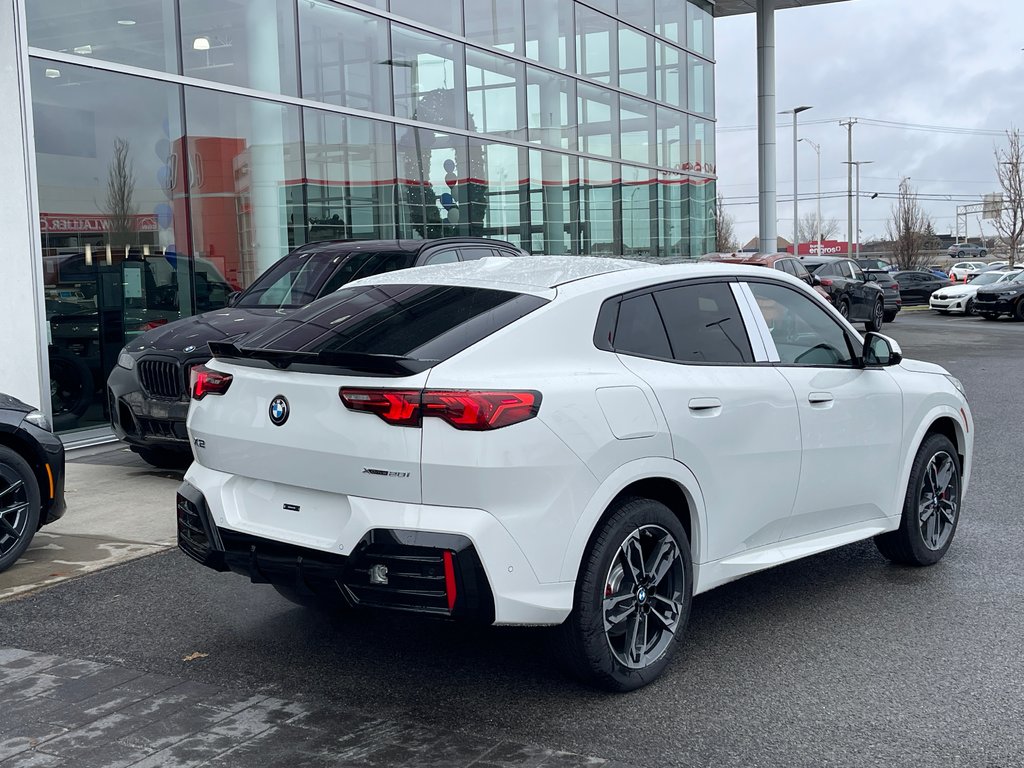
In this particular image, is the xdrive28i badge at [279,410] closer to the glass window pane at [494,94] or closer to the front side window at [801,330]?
the front side window at [801,330]

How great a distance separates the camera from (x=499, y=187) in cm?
1984

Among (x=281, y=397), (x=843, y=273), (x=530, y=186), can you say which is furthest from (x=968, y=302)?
(x=281, y=397)

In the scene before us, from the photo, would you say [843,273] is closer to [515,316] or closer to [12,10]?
[12,10]

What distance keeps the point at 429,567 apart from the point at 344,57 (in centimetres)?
1332

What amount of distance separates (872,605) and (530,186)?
16.2 meters

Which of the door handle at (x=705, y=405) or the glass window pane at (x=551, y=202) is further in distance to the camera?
the glass window pane at (x=551, y=202)

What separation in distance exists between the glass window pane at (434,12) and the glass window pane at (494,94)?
24.2 inches

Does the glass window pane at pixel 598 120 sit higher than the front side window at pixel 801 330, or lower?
higher

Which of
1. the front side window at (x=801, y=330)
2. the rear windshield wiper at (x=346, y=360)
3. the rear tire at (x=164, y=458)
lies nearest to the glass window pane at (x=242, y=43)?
the rear tire at (x=164, y=458)

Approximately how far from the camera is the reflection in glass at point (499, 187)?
19.3 metres

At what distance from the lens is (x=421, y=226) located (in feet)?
A: 57.4

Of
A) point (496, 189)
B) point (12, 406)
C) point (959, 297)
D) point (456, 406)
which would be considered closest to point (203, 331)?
point (12, 406)

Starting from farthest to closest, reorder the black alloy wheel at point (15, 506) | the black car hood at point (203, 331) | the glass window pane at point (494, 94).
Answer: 1. the glass window pane at point (494, 94)
2. the black car hood at point (203, 331)
3. the black alloy wheel at point (15, 506)

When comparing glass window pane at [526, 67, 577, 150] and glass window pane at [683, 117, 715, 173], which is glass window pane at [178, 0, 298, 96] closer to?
glass window pane at [526, 67, 577, 150]
